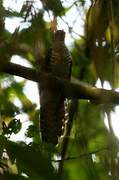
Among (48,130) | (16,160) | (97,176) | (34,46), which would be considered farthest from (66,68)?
(16,160)

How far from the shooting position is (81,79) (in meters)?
1.21

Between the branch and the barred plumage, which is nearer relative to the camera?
the branch

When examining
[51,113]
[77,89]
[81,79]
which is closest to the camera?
[77,89]

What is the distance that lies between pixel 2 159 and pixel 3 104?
358 millimetres

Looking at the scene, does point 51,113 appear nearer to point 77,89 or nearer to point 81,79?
point 81,79

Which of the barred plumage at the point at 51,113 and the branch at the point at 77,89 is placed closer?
the branch at the point at 77,89

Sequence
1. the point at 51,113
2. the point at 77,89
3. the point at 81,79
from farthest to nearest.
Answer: the point at 51,113
the point at 81,79
the point at 77,89

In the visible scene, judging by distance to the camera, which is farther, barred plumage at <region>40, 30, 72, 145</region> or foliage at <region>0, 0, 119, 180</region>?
barred plumage at <region>40, 30, 72, 145</region>

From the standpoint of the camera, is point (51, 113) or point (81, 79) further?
point (51, 113)

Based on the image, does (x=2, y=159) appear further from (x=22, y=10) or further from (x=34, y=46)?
(x=22, y=10)

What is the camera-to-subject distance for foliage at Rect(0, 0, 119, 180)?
0.92 m

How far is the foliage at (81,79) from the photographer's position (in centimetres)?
92

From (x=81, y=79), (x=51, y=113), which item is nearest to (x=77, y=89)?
(x=81, y=79)

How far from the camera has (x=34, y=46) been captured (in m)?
1.07
